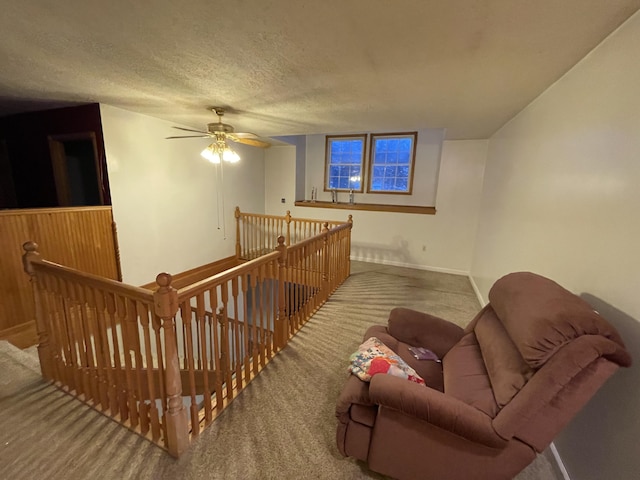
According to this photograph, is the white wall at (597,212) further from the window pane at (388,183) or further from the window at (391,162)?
the window pane at (388,183)

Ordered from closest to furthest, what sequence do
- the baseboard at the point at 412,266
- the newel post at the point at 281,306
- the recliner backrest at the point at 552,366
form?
1. the recliner backrest at the point at 552,366
2. the newel post at the point at 281,306
3. the baseboard at the point at 412,266

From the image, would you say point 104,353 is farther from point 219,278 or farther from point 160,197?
point 160,197

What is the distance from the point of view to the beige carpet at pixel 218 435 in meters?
1.40

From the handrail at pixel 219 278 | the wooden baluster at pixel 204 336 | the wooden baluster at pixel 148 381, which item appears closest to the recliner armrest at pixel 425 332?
the handrail at pixel 219 278

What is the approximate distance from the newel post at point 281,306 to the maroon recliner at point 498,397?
1.18 m

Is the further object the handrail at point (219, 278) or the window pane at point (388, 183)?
the window pane at point (388, 183)

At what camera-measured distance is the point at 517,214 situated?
2527 millimetres

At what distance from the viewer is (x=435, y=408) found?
114cm

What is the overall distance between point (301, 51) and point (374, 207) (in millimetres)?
3682

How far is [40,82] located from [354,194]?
4.67m

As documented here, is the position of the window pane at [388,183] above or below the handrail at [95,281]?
above

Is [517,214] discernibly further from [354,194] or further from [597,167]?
[354,194]

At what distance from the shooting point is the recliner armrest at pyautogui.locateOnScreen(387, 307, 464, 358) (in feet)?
6.09

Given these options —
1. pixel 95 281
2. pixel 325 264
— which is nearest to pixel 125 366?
pixel 95 281
